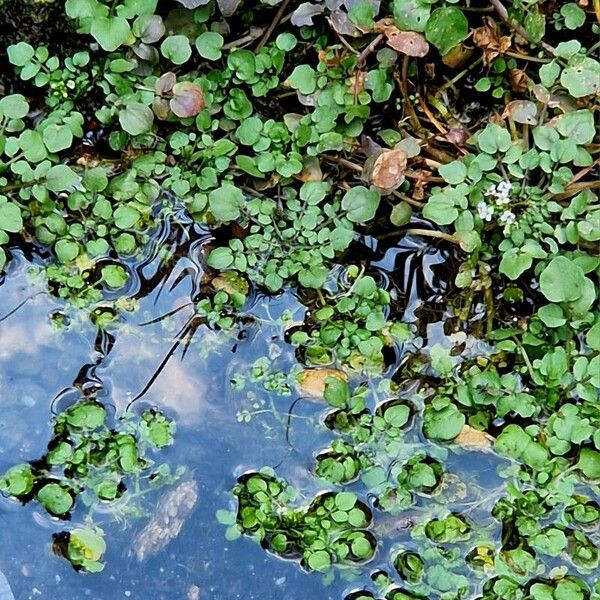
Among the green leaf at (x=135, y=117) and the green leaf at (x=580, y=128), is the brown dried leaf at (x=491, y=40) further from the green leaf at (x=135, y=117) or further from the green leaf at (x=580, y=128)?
the green leaf at (x=135, y=117)

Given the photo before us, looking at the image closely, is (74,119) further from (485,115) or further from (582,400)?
(582,400)

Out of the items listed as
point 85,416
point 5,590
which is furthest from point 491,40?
point 5,590

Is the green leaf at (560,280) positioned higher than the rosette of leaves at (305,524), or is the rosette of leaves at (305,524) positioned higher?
the green leaf at (560,280)

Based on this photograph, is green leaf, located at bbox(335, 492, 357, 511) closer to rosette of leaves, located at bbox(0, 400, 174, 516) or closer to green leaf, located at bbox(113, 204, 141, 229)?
rosette of leaves, located at bbox(0, 400, 174, 516)

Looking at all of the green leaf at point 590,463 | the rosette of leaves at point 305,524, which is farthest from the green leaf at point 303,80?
the green leaf at point 590,463

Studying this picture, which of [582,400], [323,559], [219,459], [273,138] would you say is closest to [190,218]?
[273,138]

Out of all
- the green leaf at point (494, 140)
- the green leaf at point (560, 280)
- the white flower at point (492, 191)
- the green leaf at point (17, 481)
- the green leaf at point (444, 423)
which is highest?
the green leaf at point (494, 140)
